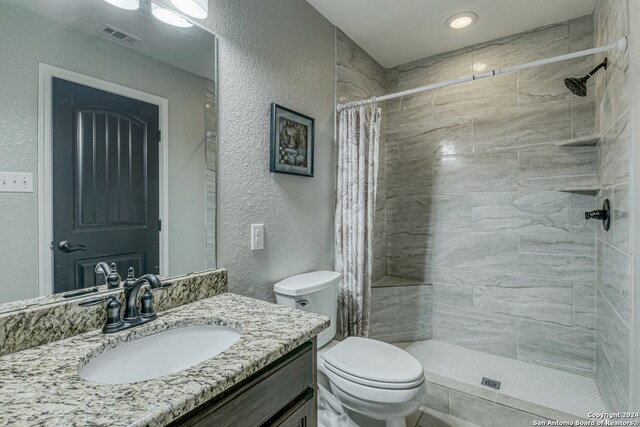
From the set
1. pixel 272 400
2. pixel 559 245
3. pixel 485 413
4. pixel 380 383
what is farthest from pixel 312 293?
pixel 559 245

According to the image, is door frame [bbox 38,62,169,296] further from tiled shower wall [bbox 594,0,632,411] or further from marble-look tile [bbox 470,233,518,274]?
marble-look tile [bbox 470,233,518,274]

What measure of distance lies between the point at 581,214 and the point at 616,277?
68 centimetres

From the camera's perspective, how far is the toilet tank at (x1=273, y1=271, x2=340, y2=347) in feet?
5.02

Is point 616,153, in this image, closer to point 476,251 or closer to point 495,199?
point 495,199

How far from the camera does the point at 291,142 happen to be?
1717 millimetres

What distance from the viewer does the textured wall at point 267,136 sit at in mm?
1398

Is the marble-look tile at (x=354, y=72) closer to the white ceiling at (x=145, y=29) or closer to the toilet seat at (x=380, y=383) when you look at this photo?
the white ceiling at (x=145, y=29)

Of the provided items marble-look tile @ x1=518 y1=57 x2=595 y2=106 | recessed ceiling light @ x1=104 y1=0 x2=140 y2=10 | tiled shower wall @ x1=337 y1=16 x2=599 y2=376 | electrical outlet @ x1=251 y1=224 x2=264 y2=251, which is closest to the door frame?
recessed ceiling light @ x1=104 y1=0 x2=140 y2=10

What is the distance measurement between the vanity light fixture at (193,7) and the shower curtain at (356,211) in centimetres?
104

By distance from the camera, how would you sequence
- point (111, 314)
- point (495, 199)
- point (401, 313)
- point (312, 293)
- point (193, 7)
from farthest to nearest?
point (401, 313), point (495, 199), point (312, 293), point (193, 7), point (111, 314)

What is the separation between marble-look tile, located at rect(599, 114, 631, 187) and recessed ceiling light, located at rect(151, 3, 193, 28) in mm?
1874

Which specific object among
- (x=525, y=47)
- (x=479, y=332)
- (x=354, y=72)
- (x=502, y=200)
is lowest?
(x=479, y=332)

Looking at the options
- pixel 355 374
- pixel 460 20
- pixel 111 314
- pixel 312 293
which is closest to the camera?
pixel 111 314

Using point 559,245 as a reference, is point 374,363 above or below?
below
